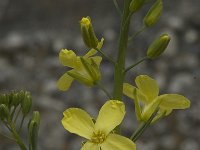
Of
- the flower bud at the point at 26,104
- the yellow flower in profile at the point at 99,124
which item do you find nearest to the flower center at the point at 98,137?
the yellow flower in profile at the point at 99,124

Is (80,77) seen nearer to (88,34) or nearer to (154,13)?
(88,34)

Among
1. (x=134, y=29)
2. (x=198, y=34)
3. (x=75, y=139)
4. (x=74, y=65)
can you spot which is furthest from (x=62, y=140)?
(x=74, y=65)

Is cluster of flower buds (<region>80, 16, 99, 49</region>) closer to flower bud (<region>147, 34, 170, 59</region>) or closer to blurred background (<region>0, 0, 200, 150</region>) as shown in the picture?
flower bud (<region>147, 34, 170, 59</region>)

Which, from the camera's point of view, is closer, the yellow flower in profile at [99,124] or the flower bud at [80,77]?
the yellow flower in profile at [99,124]

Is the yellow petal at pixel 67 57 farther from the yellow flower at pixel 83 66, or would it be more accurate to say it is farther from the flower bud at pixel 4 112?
the flower bud at pixel 4 112

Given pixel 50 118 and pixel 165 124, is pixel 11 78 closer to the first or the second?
pixel 50 118
